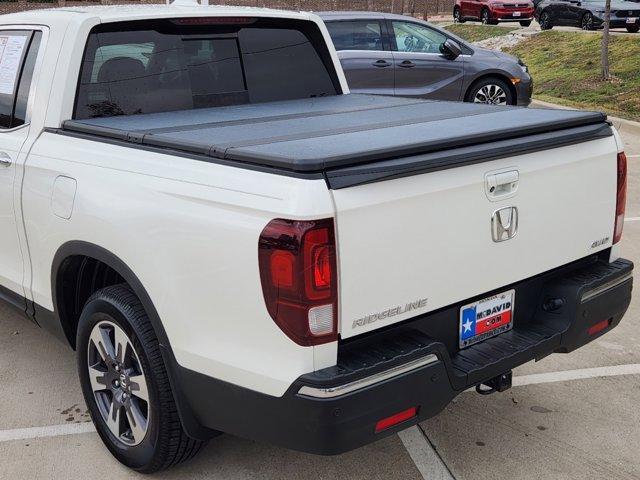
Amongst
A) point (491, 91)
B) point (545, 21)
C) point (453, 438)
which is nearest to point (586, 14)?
point (545, 21)

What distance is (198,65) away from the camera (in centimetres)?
435

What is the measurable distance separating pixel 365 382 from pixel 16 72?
2.67 m

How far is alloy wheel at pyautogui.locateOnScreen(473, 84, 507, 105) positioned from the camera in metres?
12.2

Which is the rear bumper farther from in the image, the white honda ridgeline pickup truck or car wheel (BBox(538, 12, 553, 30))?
car wheel (BBox(538, 12, 553, 30))

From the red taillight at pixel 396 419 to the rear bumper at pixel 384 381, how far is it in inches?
0.7

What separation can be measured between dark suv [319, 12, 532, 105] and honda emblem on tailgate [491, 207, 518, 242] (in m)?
8.55

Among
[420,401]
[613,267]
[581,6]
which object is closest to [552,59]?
[581,6]

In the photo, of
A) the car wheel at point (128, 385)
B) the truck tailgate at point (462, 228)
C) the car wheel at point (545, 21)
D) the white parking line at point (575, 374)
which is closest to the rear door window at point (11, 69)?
the car wheel at point (128, 385)

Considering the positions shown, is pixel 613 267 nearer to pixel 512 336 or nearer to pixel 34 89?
pixel 512 336

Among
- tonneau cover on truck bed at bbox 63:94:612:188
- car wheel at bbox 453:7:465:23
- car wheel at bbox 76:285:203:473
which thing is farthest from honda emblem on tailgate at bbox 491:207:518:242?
car wheel at bbox 453:7:465:23

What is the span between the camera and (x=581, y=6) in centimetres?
2411

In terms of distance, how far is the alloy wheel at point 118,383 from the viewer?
3.24 meters

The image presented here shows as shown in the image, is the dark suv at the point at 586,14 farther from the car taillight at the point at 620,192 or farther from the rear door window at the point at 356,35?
the car taillight at the point at 620,192

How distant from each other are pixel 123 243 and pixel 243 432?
0.88 meters
